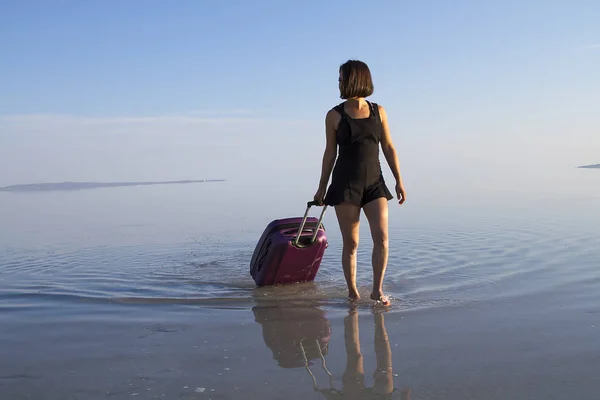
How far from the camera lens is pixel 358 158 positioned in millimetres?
4488

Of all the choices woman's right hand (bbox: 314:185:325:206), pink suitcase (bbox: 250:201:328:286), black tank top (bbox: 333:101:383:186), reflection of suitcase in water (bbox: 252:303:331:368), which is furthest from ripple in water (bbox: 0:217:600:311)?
black tank top (bbox: 333:101:383:186)

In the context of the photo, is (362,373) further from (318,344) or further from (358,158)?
(358,158)

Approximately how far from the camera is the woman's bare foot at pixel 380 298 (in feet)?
14.2

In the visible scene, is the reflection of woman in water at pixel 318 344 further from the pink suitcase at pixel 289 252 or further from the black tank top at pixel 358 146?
the black tank top at pixel 358 146

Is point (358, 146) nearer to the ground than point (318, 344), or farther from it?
farther from it

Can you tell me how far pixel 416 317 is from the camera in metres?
3.85

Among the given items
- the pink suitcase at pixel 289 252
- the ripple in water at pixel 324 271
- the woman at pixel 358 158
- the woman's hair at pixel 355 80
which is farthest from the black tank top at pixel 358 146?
the ripple in water at pixel 324 271

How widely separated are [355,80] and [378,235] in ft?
3.79

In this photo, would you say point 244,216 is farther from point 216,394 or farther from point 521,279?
point 216,394

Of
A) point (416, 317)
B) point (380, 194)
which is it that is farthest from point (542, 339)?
point (380, 194)

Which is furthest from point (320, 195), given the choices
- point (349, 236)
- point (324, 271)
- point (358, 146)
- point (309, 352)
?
point (309, 352)

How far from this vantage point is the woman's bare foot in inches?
171

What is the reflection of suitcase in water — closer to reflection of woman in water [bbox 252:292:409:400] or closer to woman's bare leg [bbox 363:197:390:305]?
reflection of woman in water [bbox 252:292:409:400]

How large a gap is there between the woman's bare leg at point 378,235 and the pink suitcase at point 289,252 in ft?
2.11
